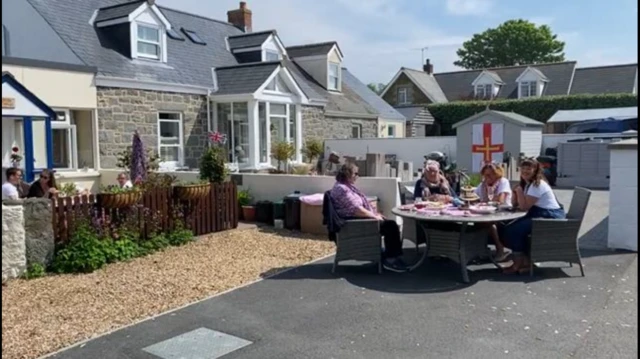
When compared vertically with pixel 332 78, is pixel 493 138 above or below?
below

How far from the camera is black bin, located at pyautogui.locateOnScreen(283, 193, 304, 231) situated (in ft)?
33.5

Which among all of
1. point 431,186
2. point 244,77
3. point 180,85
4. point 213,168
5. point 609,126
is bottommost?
point 431,186

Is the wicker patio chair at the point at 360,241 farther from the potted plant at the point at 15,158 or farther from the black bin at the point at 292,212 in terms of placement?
the potted plant at the point at 15,158

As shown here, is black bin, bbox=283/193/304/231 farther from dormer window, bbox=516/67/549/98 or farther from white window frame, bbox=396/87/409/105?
white window frame, bbox=396/87/409/105

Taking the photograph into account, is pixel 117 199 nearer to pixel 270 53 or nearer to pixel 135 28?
pixel 135 28

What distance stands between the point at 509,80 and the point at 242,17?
22.5 meters

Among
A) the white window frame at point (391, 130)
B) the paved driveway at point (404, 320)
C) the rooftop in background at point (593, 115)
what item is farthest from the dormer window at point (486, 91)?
the paved driveway at point (404, 320)

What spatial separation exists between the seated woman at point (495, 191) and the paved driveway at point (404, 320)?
67 centimetres

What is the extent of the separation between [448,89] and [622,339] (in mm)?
40064

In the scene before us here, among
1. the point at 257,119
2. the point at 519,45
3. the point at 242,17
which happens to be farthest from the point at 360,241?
the point at 519,45

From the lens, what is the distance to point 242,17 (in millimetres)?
25500

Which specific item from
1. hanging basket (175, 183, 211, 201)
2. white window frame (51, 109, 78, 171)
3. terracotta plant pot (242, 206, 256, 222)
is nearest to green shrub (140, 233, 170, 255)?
hanging basket (175, 183, 211, 201)

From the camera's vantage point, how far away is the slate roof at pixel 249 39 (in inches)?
867

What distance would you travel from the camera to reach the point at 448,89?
141 ft
